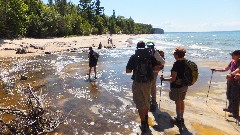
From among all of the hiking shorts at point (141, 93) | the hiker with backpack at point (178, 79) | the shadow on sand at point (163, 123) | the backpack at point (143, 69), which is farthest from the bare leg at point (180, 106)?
the backpack at point (143, 69)

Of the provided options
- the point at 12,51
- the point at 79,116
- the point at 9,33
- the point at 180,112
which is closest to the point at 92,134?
the point at 79,116

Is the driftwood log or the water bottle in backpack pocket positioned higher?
the water bottle in backpack pocket

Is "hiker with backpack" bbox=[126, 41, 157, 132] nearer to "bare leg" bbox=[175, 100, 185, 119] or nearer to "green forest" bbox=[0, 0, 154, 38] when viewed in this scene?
"bare leg" bbox=[175, 100, 185, 119]

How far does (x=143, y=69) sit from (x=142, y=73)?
0.39ft

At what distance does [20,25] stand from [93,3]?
85.5m

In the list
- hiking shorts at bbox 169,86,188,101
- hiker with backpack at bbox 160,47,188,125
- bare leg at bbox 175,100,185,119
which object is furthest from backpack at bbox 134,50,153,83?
bare leg at bbox 175,100,185,119

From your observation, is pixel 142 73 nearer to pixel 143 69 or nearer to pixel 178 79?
pixel 143 69

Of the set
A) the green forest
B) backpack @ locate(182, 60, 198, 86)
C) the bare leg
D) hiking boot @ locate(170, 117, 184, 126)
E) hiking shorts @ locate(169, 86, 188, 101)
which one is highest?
the green forest

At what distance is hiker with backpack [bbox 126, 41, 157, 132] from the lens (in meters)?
7.16

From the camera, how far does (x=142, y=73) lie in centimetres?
724

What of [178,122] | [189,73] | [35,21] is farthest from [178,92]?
[35,21]

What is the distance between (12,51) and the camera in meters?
31.2

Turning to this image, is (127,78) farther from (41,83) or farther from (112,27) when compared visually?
(112,27)

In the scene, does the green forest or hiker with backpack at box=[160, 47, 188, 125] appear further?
the green forest
